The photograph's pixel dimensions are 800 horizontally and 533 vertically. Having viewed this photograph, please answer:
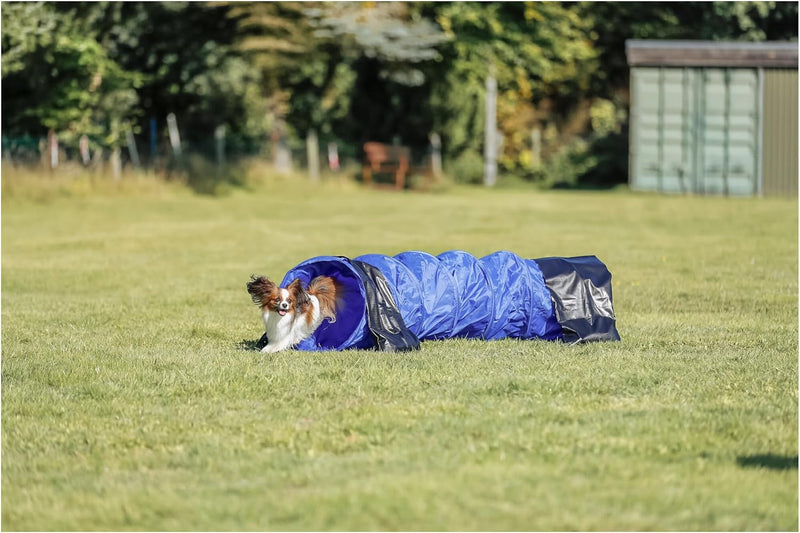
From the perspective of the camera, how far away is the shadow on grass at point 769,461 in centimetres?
664

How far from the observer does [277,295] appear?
998 centimetres

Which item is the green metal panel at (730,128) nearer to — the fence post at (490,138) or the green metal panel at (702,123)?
the green metal panel at (702,123)

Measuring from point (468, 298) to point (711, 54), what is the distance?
2549 cm

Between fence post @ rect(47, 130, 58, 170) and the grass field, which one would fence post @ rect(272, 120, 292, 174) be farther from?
the grass field

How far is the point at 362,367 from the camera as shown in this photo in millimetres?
9500

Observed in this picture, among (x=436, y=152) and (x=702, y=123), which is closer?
(x=702, y=123)

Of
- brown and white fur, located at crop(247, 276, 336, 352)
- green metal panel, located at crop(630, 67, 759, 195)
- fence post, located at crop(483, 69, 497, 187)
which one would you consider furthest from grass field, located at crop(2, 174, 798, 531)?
fence post, located at crop(483, 69, 497, 187)

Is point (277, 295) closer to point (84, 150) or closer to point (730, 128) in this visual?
point (84, 150)

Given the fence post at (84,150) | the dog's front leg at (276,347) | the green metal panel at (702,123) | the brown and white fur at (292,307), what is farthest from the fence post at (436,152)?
the dog's front leg at (276,347)

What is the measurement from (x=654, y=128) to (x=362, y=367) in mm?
26909

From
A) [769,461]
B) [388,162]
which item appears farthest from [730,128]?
[769,461]

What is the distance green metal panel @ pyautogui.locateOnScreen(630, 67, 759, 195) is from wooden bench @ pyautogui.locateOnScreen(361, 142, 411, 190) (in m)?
8.20

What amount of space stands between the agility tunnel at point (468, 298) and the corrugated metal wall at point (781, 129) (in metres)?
24.9

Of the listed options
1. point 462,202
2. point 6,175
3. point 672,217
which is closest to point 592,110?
point 462,202
